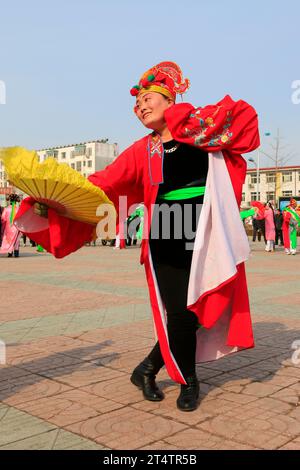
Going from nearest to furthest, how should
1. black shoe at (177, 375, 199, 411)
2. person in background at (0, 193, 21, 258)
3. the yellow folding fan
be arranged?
the yellow folding fan → black shoe at (177, 375, 199, 411) → person in background at (0, 193, 21, 258)

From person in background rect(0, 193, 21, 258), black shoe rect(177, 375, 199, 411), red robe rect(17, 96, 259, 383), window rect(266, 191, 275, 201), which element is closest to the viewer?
black shoe rect(177, 375, 199, 411)

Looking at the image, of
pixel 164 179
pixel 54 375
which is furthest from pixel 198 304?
pixel 54 375

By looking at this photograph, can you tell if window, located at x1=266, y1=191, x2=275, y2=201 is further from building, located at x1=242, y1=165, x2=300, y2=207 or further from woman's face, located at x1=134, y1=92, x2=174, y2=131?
woman's face, located at x1=134, y1=92, x2=174, y2=131

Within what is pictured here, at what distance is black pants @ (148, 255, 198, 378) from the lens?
3195 millimetres

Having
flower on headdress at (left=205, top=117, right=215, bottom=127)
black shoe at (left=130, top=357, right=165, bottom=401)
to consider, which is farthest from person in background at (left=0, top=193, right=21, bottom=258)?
flower on headdress at (left=205, top=117, right=215, bottom=127)

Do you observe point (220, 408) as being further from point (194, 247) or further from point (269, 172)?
point (269, 172)

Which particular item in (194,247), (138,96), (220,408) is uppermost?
(138,96)

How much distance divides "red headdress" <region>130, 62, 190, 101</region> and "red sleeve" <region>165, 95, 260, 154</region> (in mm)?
204

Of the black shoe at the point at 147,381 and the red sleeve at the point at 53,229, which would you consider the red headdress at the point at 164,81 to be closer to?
the red sleeve at the point at 53,229

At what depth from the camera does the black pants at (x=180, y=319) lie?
3.20 m

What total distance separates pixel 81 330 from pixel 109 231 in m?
2.14

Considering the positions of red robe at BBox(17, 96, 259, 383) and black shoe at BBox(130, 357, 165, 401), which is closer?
red robe at BBox(17, 96, 259, 383)

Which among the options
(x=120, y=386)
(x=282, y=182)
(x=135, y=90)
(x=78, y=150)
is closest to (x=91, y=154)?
(x=78, y=150)

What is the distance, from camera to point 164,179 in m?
3.27
